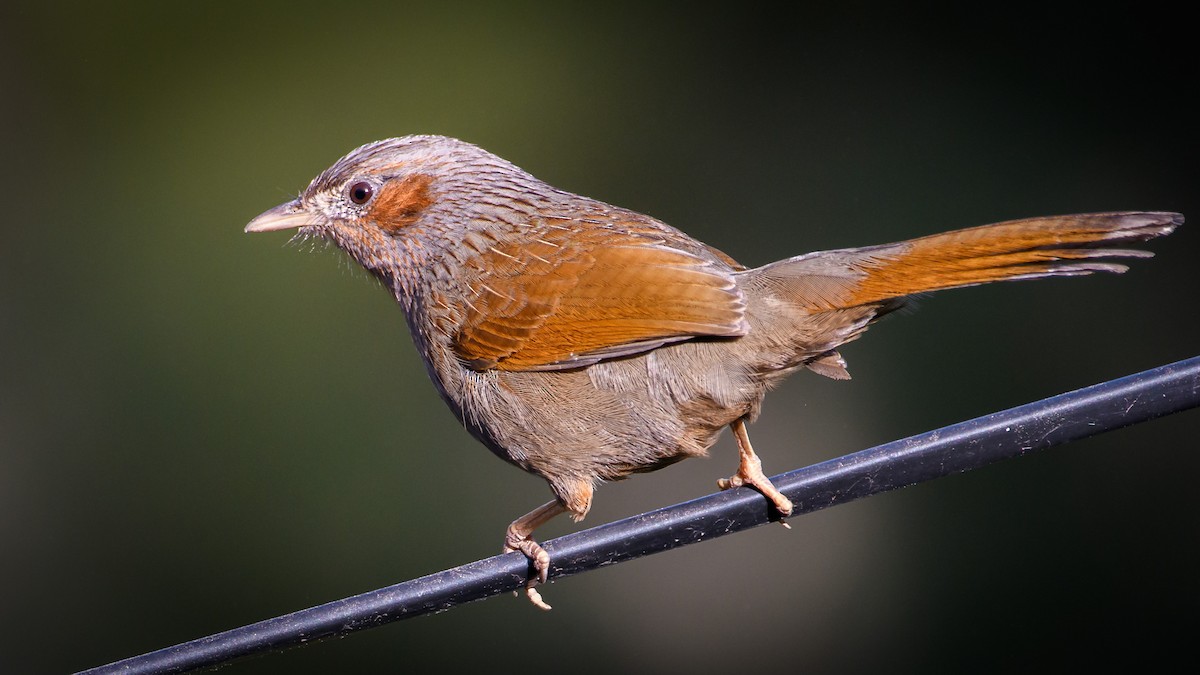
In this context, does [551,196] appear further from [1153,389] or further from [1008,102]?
[1008,102]

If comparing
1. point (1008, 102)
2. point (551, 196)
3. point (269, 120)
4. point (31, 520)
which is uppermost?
point (269, 120)

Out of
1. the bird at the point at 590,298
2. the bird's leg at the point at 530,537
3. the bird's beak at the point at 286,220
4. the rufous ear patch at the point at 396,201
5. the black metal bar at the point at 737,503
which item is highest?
the bird's beak at the point at 286,220

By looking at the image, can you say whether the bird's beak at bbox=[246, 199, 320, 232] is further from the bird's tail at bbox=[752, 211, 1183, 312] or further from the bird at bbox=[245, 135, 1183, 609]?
the bird's tail at bbox=[752, 211, 1183, 312]

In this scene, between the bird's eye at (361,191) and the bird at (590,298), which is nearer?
the bird at (590,298)

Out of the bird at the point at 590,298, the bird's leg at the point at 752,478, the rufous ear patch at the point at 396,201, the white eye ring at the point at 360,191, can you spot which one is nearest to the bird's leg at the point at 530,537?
the bird at the point at 590,298

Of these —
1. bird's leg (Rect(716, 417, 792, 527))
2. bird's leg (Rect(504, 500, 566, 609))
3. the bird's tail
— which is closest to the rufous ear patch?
bird's leg (Rect(504, 500, 566, 609))

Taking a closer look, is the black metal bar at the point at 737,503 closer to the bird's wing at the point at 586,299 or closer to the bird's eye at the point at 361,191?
Answer: the bird's wing at the point at 586,299

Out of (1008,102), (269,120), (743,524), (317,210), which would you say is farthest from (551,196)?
(1008,102)
